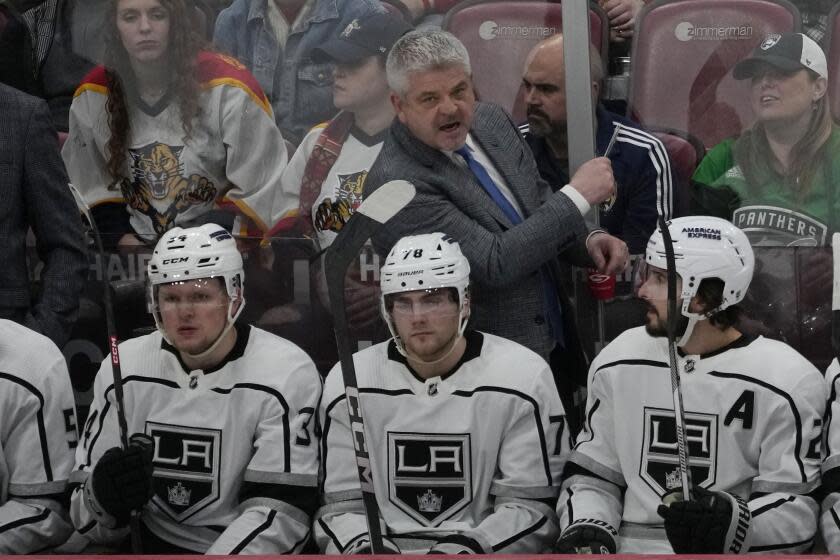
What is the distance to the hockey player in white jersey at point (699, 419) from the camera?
2.81 m

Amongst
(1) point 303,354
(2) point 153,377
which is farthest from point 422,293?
(2) point 153,377

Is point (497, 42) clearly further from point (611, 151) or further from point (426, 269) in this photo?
point (426, 269)

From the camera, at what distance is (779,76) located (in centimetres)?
319

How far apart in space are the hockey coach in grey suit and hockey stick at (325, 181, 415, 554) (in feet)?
1.27

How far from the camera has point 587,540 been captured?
280 cm

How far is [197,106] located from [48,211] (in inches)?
16.6

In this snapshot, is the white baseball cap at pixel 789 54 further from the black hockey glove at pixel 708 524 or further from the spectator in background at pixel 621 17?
the black hockey glove at pixel 708 524

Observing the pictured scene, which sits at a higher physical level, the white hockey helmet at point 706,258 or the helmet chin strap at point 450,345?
the white hockey helmet at point 706,258

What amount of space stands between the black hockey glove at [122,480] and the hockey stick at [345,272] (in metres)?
0.45

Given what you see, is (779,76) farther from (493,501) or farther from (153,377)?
(153,377)

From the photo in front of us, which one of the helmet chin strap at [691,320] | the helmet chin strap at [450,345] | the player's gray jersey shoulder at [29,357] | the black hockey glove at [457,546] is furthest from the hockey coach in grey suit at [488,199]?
the player's gray jersey shoulder at [29,357]

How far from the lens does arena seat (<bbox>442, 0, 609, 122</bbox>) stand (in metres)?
3.27

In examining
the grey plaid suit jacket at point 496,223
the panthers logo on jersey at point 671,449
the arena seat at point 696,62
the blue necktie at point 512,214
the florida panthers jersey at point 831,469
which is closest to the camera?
the florida panthers jersey at point 831,469

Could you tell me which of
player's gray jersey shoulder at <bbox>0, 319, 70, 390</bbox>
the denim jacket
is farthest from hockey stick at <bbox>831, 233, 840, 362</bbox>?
player's gray jersey shoulder at <bbox>0, 319, 70, 390</bbox>
